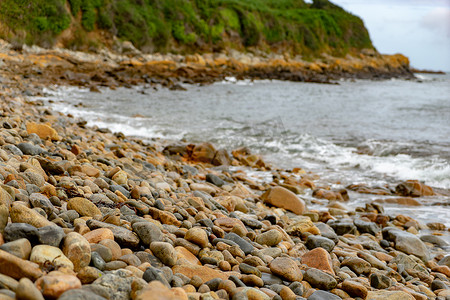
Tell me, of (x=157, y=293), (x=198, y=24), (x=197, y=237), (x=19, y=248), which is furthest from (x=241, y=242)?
(x=198, y=24)

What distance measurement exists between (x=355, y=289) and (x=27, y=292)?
6.13 ft

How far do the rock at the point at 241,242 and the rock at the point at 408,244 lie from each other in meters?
1.86

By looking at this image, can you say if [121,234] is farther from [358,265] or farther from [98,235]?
[358,265]

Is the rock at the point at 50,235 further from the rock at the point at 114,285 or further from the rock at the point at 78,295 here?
the rock at the point at 78,295

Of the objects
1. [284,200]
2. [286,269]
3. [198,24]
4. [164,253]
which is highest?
[198,24]

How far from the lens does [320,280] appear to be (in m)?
2.41

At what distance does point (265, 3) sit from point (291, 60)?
52.3 feet

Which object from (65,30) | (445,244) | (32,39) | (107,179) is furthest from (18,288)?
(65,30)

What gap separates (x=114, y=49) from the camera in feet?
105

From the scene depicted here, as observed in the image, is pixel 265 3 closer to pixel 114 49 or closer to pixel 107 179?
pixel 114 49

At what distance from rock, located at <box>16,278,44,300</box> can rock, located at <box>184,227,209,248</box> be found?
3.93ft

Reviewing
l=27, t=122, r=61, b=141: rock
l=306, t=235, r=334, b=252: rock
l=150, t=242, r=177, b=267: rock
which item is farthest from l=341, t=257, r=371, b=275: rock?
l=27, t=122, r=61, b=141: rock

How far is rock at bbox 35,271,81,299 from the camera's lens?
1395 mm

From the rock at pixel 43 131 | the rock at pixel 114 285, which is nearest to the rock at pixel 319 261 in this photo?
the rock at pixel 114 285
